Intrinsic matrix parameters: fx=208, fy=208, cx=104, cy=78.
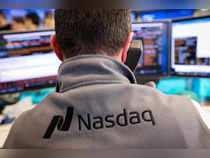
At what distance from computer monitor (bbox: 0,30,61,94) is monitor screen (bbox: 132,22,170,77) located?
1.86 feet

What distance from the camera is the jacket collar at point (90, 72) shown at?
0.49m

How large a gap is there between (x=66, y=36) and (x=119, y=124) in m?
0.30

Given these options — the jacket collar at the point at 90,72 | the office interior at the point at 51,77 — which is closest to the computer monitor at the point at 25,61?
the office interior at the point at 51,77

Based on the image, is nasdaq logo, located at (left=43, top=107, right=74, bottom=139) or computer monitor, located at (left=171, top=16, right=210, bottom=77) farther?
computer monitor, located at (left=171, top=16, right=210, bottom=77)

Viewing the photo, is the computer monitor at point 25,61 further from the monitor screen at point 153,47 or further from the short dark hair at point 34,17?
the monitor screen at point 153,47

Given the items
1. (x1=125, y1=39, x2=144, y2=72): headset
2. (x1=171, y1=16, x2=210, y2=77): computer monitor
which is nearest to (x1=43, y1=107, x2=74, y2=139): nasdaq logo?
(x1=125, y1=39, x2=144, y2=72): headset

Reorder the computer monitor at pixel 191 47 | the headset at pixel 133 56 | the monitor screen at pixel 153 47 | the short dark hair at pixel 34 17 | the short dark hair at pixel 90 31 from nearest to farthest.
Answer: the short dark hair at pixel 90 31 < the headset at pixel 133 56 < the computer monitor at pixel 191 47 < the monitor screen at pixel 153 47 < the short dark hair at pixel 34 17

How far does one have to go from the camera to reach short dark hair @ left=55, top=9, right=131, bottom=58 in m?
0.56

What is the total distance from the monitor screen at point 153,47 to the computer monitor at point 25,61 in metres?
0.57

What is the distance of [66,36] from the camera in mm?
595

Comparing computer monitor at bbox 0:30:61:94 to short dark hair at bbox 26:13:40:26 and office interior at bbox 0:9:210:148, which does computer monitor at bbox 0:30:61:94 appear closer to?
office interior at bbox 0:9:210:148

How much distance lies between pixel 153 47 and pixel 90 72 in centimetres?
96

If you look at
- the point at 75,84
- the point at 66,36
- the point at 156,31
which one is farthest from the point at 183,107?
the point at 156,31

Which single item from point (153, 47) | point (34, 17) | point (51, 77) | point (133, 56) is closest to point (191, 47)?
point (153, 47)
